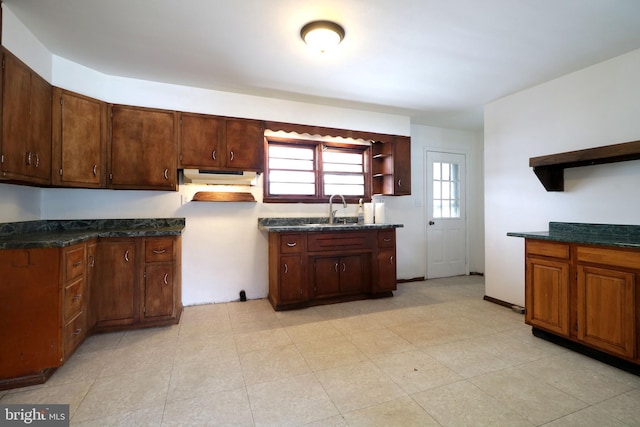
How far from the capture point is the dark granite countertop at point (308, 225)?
3.17 meters

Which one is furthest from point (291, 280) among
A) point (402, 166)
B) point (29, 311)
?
point (402, 166)

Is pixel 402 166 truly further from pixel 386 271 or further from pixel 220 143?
pixel 220 143

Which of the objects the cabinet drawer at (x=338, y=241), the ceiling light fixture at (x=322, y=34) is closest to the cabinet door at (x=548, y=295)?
the cabinet drawer at (x=338, y=241)

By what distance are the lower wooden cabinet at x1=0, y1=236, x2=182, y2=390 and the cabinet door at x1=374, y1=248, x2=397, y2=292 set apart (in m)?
2.39

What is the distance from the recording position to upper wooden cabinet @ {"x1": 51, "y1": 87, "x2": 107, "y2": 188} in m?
2.53

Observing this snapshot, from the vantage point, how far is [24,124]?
2152 millimetres

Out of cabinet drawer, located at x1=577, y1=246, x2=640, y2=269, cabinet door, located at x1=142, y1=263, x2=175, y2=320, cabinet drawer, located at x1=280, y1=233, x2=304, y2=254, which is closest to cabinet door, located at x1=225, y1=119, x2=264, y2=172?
cabinet drawer, located at x1=280, y1=233, x2=304, y2=254

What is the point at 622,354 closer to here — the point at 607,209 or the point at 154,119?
the point at 607,209

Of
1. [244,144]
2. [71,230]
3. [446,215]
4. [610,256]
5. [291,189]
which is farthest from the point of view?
[446,215]

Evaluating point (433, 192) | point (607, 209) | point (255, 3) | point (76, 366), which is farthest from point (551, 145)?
point (76, 366)

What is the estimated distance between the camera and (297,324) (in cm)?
283

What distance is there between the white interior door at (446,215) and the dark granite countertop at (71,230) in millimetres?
3861

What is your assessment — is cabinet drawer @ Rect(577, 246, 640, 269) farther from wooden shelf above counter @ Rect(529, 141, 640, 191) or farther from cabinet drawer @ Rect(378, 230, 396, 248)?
cabinet drawer @ Rect(378, 230, 396, 248)

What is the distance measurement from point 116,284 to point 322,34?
2.87m
